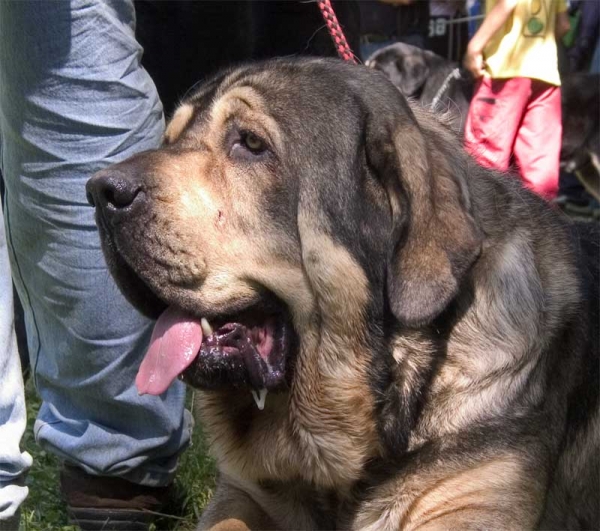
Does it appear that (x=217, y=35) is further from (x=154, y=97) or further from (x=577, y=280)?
(x=577, y=280)

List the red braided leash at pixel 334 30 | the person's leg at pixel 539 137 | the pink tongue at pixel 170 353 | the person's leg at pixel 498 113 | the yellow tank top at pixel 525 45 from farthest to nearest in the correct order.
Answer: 1. the person's leg at pixel 539 137
2. the person's leg at pixel 498 113
3. the yellow tank top at pixel 525 45
4. the red braided leash at pixel 334 30
5. the pink tongue at pixel 170 353

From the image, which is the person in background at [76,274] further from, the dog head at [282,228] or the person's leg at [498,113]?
the person's leg at [498,113]

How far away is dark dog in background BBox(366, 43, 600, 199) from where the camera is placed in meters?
8.66

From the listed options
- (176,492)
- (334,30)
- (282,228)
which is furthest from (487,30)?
(282,228)

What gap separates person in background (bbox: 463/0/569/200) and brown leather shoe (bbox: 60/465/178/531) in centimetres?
319

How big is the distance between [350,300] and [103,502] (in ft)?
4.08

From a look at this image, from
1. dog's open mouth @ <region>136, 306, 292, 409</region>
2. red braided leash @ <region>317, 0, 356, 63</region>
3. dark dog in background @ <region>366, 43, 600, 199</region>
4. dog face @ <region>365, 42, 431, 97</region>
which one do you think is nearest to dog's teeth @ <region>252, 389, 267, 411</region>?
dog's open mouth @ <region>136, 306, 292, 409</region>

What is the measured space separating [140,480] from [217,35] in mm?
1793

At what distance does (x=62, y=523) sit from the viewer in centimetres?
342

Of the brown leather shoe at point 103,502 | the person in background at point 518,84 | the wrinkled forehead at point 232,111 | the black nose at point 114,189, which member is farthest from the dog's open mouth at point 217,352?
the person in background at point 518,84

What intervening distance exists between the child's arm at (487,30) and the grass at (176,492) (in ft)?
9.62

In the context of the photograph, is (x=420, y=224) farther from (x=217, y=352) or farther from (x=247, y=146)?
(x=217, y=352)

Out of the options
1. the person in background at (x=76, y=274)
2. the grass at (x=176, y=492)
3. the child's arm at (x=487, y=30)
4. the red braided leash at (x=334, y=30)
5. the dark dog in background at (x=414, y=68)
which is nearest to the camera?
the person in background at (x=76, y=274)

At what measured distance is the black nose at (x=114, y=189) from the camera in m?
2.43
